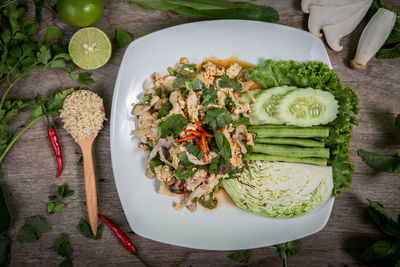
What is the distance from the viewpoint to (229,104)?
2.73 m

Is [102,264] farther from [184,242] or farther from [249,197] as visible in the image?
[249,197]

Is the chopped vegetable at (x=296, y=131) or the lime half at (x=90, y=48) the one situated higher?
the lime half at (x=90, y=48)

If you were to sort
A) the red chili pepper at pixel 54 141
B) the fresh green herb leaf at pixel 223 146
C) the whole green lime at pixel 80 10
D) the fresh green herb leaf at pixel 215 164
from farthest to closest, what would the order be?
1. the red chili pepper at pixel 54 141
2. the whole green lime at pixel 80 10
3. the fresh green herb leaf at pixel 215 164
4. the fresh green herb leaf at pixel 223 146

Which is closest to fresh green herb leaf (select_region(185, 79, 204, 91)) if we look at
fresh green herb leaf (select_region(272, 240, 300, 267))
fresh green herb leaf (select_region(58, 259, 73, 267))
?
fresh green herb leaf (select_region(272, 240, 300, 267))

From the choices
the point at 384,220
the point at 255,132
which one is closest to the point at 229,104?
the point at 255,132

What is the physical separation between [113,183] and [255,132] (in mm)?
1548

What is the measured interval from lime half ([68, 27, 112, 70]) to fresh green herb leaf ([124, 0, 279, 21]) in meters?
0.44

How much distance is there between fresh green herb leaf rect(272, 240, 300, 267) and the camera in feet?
10.2

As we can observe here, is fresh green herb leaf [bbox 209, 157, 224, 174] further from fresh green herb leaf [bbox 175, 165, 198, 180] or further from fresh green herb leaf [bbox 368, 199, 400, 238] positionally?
fresh green herb leaf [bbox 368, 199, 400, 238]

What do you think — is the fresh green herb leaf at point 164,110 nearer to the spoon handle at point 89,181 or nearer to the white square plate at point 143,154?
the white square plate at point 143,154

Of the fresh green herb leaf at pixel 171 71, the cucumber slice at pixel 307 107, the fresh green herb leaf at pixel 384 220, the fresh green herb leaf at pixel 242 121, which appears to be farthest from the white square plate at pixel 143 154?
the fresh green herb leaf at pixel 242 121

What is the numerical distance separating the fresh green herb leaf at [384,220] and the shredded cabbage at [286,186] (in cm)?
58

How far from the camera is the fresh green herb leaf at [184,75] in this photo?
273 centimetres

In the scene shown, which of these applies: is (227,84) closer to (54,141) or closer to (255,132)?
(255,132)
